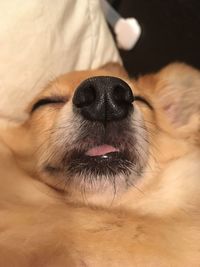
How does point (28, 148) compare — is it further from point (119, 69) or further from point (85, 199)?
point (119, 69)

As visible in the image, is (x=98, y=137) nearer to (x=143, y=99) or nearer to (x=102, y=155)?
(x=102, y=155)

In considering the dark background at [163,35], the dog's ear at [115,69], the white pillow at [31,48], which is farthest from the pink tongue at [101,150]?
the dark background at [163,35]

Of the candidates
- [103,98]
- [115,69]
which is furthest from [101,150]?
[115,69]

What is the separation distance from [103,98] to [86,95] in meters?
0.06

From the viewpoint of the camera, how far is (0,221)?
1.25 m

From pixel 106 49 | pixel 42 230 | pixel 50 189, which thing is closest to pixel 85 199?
pixel 50 189

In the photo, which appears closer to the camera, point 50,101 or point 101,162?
Answer: point 101,162

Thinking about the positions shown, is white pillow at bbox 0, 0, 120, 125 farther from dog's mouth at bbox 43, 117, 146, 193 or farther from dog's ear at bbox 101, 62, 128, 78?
dog's mouth at bbox 43, 117, 146, 193

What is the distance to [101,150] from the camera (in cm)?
143

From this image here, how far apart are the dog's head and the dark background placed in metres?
0.67

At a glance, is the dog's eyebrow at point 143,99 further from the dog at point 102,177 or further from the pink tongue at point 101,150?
the pink tongue at point 101,150

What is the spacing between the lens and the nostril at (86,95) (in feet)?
4.53

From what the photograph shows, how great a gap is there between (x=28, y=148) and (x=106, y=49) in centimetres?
77

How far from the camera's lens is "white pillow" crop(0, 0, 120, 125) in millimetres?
1895
